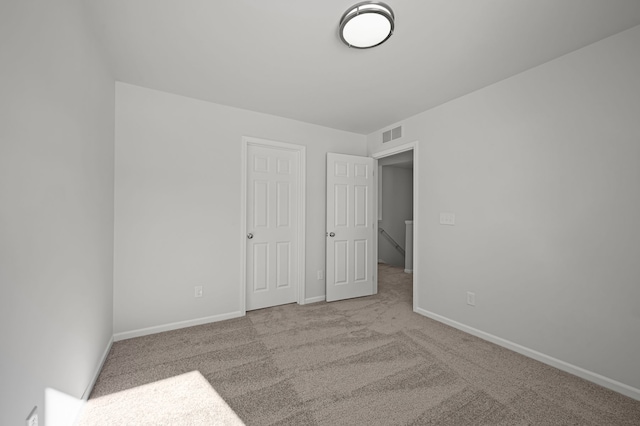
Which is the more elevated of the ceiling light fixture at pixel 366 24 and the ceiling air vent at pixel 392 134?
the ceiling light fixture at pixel 366 24

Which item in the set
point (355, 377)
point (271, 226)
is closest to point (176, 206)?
point (271, 226)

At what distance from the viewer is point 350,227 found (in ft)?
12.2

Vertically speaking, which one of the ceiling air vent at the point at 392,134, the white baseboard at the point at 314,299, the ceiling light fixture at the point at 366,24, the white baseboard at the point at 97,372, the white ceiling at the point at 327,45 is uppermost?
the white ceiling at the point at 327,45

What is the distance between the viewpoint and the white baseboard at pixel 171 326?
243 centimetres

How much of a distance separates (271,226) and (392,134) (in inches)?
83.3

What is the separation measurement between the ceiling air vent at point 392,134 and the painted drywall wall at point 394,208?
2.97 m

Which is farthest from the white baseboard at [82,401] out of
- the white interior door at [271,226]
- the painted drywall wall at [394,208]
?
the painted drywall wall at [394,208]

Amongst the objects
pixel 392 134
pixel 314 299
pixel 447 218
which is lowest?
pixel 314 299

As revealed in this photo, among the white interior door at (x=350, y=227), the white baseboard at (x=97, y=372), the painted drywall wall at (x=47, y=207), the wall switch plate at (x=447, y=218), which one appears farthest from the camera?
the white interior door at (x=350, y=227)

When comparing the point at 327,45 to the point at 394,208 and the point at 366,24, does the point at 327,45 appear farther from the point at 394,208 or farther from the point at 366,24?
the point at 394,208

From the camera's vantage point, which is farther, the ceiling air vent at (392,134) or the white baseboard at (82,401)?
the ceiling air vent at (392,134)

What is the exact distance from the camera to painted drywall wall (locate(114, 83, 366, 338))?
2.47 meters

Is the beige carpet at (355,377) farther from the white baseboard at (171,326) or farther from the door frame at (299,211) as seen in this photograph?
the door frame at (299,211)

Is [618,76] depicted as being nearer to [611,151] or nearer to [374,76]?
[611,151]
